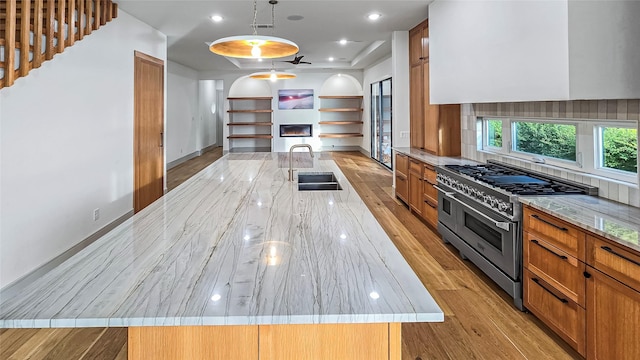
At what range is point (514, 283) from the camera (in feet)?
9.52

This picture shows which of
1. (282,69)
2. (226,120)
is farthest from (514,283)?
(226,120)

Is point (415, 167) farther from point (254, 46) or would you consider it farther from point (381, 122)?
point (381, 122)

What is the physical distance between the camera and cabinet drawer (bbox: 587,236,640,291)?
1.81 m

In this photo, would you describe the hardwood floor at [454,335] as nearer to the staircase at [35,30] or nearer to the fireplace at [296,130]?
the staircase at [35,30]

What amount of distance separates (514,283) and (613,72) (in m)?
1.50

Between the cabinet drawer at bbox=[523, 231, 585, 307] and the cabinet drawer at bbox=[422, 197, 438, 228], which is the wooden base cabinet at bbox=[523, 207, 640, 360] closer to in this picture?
the cabinet drawer at bbox=[523, 231, 585, 307]

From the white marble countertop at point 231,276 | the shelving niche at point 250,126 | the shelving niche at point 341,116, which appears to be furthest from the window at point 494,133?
the shelving niche at point 250,126

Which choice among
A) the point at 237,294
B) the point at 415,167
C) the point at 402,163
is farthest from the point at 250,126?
the point at 237,294

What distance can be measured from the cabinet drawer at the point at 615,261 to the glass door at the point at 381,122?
24.2 feet

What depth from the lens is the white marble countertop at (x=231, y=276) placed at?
3.70 ft

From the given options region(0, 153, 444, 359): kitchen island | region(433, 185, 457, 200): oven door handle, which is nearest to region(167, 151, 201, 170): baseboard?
region(433, 185, 457, 200): oven door handle

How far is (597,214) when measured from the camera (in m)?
2.28

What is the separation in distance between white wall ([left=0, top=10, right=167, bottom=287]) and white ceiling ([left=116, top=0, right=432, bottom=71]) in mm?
555

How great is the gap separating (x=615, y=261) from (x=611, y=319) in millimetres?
287
